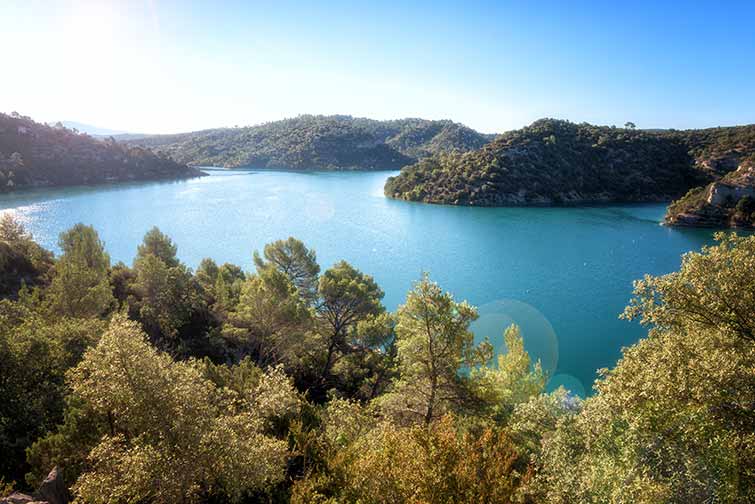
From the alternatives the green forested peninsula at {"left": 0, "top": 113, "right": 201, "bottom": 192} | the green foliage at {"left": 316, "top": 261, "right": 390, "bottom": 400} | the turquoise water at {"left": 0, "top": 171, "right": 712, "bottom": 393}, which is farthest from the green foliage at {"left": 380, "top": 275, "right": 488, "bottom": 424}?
the green forested peninsula at {"left": 0, "top": 113, "right": 201, "bottom": 192}

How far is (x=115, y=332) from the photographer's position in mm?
10203

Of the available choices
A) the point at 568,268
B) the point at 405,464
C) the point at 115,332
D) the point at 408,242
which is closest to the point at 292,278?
the point at 115,332

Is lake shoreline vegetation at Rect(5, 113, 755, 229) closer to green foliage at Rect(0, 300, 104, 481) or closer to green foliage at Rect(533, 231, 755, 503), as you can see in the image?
green foliage at Rect(533, 231, 755, 503)

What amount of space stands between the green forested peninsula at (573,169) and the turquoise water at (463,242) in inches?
313

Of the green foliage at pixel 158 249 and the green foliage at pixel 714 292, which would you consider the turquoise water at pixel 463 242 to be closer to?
the green foliage at pixel 158 249

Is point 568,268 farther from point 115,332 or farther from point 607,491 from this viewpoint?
point 115,332

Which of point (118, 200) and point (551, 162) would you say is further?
point (551, 162)

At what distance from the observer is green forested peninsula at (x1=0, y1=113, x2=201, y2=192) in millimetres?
103381

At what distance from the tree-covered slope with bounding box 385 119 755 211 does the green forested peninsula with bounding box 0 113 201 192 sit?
86612 mm

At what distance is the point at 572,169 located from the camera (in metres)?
117

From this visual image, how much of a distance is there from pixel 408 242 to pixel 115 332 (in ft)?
188

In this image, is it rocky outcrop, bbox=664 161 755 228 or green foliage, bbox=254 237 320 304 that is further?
rocky outcrop, bbox=664 161 755 228

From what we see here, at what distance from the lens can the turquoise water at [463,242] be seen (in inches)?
1547

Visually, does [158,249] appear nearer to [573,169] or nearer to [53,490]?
[53,490]
